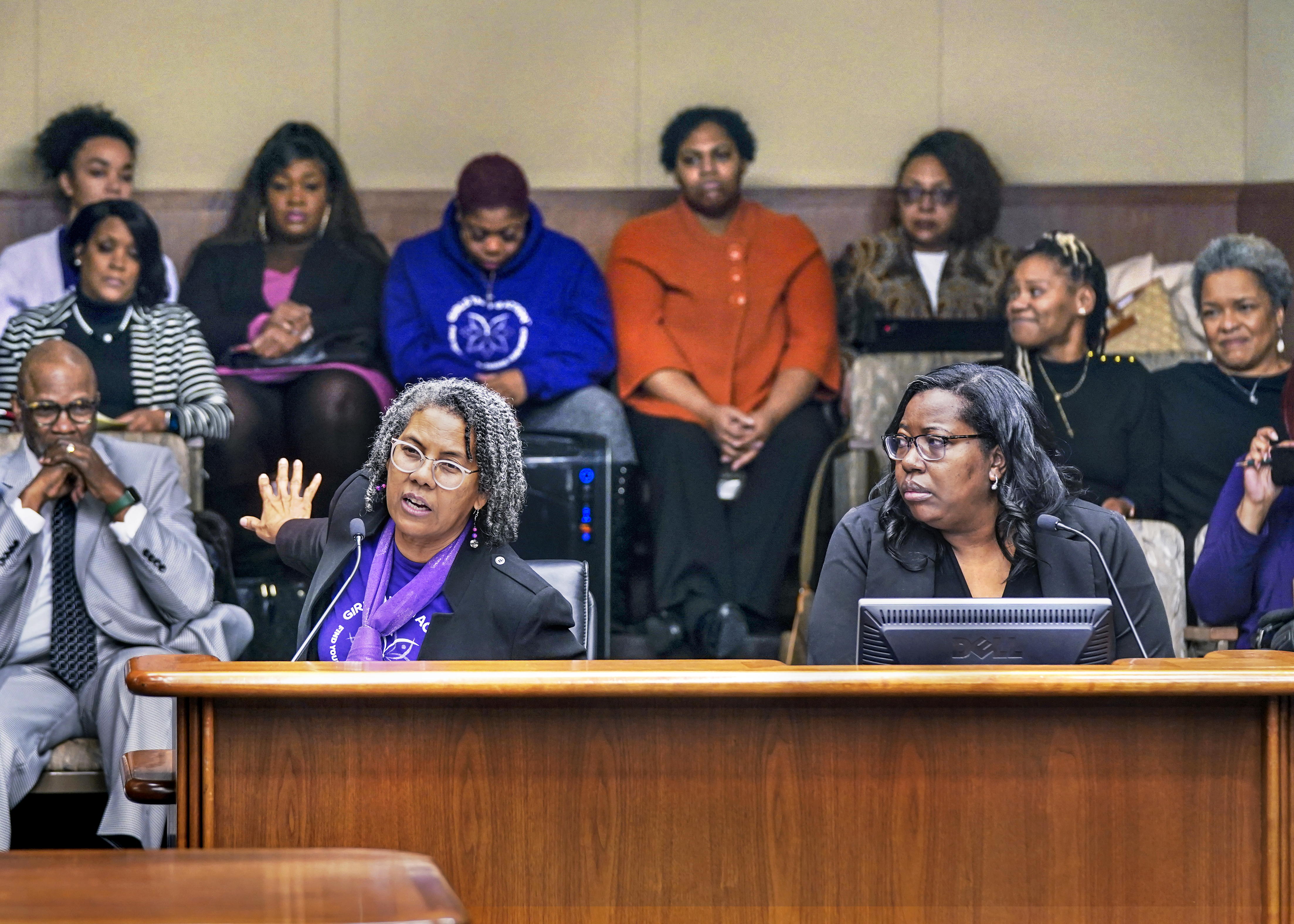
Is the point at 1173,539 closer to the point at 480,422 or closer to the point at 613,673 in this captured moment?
the point at 480,422

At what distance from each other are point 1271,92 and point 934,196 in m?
1.13

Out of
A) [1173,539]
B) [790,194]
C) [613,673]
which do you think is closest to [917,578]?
[613,673]

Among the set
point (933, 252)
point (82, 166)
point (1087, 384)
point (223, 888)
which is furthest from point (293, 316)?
point (223, 888)

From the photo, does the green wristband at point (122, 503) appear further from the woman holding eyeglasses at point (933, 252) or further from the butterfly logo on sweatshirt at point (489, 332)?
the woman holding eyeglasses at point (933, 252)

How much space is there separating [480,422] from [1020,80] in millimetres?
2811

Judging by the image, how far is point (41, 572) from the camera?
126 inches

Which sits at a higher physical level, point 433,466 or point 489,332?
point 489,332

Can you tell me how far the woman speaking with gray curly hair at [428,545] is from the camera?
2287mm

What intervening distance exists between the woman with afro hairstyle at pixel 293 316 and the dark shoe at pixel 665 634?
102 centimetres

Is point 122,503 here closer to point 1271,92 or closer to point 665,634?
point 665,634

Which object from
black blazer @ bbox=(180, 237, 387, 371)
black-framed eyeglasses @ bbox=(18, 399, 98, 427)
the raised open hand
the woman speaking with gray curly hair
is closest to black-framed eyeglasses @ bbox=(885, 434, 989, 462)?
the woman speaking with gray curly hair

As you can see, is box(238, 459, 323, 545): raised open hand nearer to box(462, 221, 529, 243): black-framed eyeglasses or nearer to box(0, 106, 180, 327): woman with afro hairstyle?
box(462, 221, 529, 243): black-framed eyeglasses

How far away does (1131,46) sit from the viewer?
14.7 feet

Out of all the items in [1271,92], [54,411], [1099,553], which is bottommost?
[1099,553]
